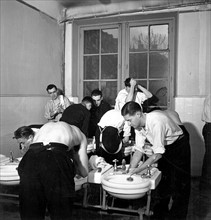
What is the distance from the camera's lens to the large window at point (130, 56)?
3.24 ft

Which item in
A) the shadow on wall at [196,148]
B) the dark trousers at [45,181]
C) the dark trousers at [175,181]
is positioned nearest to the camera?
the dark trousers at [45,181]

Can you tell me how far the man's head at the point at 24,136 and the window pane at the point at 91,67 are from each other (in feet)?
1.17

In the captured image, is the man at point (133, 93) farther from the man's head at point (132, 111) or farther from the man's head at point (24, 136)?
the man's head at point (24, 136)

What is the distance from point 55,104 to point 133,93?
0.34 m

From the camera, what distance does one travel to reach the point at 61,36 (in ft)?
3.45

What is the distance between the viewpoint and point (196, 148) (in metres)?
0.98

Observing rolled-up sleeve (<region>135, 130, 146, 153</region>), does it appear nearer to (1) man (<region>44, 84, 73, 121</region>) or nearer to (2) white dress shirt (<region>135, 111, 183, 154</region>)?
(2) white dress shirt (<region>135, 111, 183, 154</region>)

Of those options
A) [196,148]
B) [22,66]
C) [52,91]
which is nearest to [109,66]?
[52,91]

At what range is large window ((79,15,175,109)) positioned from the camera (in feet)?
3.24

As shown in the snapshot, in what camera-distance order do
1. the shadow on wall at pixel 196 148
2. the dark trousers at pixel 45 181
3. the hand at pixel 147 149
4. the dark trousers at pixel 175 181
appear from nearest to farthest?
the dark trousers at pixel 45 181 < the shadow on wall at pixel 196 148 < the dark trousers at pixel 175 181 < the hand at pixel 147 149

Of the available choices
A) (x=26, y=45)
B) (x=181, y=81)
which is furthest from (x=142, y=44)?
(x=26, y=45)

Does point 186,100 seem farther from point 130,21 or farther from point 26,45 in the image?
point 26,45

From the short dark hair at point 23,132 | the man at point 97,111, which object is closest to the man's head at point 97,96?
the man at point 97,111

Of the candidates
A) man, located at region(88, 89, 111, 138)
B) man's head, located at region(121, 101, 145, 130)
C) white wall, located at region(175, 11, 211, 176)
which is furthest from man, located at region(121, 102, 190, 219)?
man, located at region(88, 89, 111, 138)
